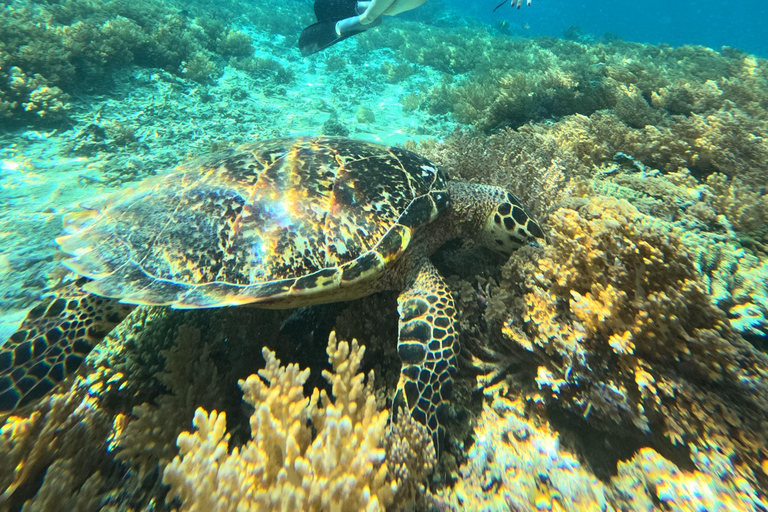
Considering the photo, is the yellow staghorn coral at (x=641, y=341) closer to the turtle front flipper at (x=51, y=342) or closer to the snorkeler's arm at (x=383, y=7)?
the turtle front flipper at (x=51, y=342)

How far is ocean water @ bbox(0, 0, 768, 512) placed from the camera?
1210mm

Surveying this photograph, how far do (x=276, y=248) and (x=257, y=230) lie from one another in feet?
0.66

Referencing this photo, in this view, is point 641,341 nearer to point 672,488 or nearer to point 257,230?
point 672,488

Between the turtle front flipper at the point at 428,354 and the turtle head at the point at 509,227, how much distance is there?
608mm

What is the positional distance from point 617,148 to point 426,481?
4.12 metres

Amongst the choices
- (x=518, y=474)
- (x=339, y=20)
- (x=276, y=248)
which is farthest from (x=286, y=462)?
(x=339, y=20)

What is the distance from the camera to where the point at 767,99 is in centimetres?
464

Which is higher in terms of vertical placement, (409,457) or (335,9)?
(335,9)

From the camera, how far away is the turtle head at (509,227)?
2.16 meters

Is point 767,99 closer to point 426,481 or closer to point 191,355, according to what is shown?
point 426,481

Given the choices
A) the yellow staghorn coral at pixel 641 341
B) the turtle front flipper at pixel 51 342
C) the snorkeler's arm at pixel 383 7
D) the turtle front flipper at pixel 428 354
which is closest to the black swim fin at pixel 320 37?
the snorkeler's arm at pixel 383 7

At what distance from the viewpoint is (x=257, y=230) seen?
6.77 feet

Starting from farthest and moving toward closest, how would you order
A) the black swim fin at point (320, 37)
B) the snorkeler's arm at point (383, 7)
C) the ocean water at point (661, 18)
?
1. the ocean water at point (661, 18)
2. the black swim fin at point (320, 37)
3. the snorkeler's arm at point (383, 7)

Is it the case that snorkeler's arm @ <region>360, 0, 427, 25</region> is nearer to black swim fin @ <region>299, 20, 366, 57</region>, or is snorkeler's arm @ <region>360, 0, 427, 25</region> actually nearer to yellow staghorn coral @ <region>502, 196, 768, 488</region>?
black swim fin @ <region>299, 20, 366, 57</region>
